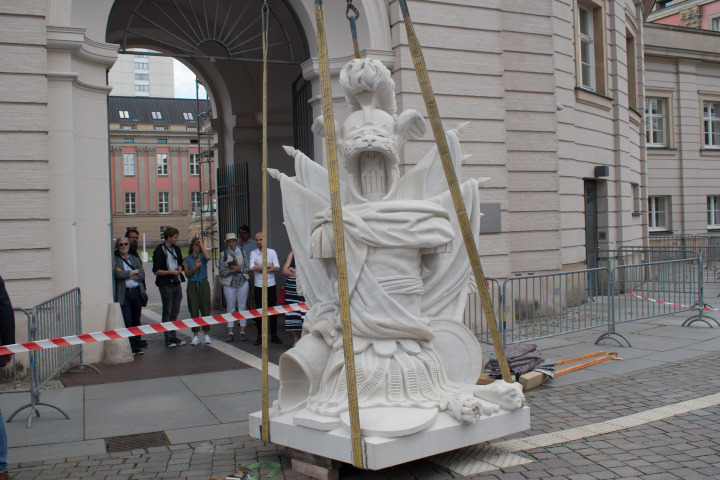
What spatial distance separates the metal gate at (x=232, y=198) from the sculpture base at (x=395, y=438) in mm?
8304

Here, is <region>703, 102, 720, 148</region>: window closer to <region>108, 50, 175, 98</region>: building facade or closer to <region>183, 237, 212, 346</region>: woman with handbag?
<region>183, 237, 212, 346</region>: woman with handbag

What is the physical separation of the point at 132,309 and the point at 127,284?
381 millimetres

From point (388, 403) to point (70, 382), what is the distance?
4.69 m

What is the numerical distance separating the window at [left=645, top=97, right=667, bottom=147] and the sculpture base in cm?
2240

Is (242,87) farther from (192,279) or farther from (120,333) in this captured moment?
(120,333)

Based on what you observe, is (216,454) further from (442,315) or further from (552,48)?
(552,48)

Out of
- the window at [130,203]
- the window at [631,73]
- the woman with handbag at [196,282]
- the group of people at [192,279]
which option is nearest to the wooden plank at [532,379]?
the group of people at [192,279]

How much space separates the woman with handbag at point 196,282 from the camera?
9.72m

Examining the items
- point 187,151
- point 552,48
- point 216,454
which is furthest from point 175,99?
point 216,454

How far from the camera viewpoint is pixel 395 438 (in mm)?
3918

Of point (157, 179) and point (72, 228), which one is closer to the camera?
point (72, 228)

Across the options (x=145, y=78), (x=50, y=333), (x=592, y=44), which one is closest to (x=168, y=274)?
(x=50, y=333)

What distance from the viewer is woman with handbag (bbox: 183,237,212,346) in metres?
9.72

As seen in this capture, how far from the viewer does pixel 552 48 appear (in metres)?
11.9
